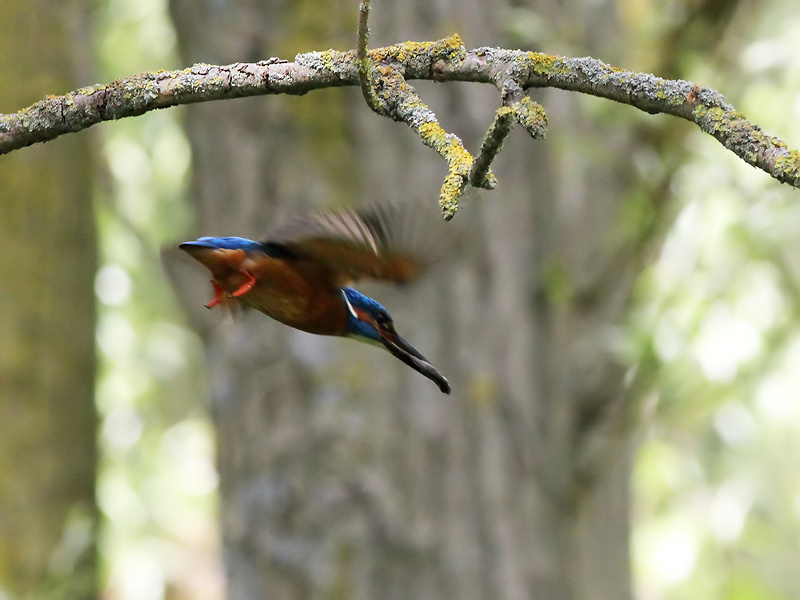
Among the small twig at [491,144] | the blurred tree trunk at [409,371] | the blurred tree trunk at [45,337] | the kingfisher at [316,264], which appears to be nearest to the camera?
the small twig at [491,144]

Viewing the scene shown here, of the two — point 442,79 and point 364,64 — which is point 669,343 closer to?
point 442,79

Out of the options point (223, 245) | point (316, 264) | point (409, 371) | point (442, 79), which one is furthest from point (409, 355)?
point (409, 371)

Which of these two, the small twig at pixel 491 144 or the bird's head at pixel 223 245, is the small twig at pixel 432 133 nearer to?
the small twig at pixel 491 144

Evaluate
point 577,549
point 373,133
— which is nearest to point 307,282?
point 373,133

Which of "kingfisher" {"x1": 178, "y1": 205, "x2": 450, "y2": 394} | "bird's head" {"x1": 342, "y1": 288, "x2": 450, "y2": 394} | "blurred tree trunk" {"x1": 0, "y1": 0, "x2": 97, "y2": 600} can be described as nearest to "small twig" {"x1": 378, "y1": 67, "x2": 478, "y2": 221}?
"kingfisher" {"x1": 178, "y1": 205, "x2": 450, "y2": 394}

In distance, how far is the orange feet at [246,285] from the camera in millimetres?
1383

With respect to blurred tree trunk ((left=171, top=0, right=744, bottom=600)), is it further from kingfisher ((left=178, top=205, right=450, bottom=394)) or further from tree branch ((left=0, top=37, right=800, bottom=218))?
tree branch ((left=0, top=37, right=800, bottom=218))

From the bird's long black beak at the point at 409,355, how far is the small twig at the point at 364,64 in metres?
0.43

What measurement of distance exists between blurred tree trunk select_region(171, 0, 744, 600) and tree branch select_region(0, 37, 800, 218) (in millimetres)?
2645

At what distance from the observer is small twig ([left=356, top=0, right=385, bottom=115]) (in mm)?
1079

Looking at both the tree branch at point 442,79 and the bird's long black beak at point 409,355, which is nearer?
the tree branch at point 442,79

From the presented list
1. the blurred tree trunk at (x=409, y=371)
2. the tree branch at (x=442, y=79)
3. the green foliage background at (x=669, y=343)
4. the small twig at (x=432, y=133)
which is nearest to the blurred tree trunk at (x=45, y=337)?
the green foliage background at (x=669, y=343)

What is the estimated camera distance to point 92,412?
4.51 metres

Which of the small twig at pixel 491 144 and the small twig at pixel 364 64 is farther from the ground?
the small twig at pixel 364 64
